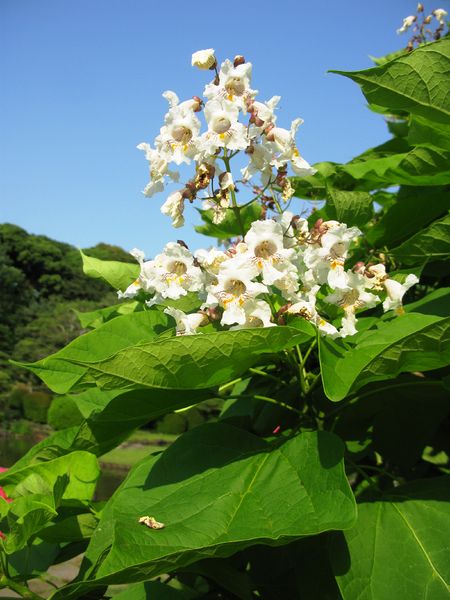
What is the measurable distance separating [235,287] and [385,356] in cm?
29

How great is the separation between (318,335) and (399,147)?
1.19 meters

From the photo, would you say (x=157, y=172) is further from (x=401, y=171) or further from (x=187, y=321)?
(x=401, y=171)

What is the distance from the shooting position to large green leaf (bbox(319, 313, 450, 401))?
3.05ft

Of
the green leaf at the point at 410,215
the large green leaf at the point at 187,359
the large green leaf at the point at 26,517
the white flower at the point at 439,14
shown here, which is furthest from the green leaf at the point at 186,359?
the white flower at the point at 439,14

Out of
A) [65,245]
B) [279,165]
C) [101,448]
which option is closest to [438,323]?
[279,165]

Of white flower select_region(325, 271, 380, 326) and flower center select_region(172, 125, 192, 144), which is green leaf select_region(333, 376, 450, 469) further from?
flower center select_region(172, 125, 192, 144)

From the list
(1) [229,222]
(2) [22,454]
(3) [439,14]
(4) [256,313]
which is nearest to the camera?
(4) [256,313]

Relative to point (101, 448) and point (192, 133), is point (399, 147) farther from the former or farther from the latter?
point (101, 448)

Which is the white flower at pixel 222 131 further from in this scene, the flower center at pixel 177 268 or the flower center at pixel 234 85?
the flower center at pixel 177 268

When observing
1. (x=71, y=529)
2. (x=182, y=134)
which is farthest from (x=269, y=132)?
(x=71, y=529)

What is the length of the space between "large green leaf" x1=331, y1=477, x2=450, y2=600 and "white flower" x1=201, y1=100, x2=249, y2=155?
2.38 ft

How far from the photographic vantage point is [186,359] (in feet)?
3.18

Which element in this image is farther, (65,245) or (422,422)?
(65,245)

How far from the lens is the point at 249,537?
0.85m
